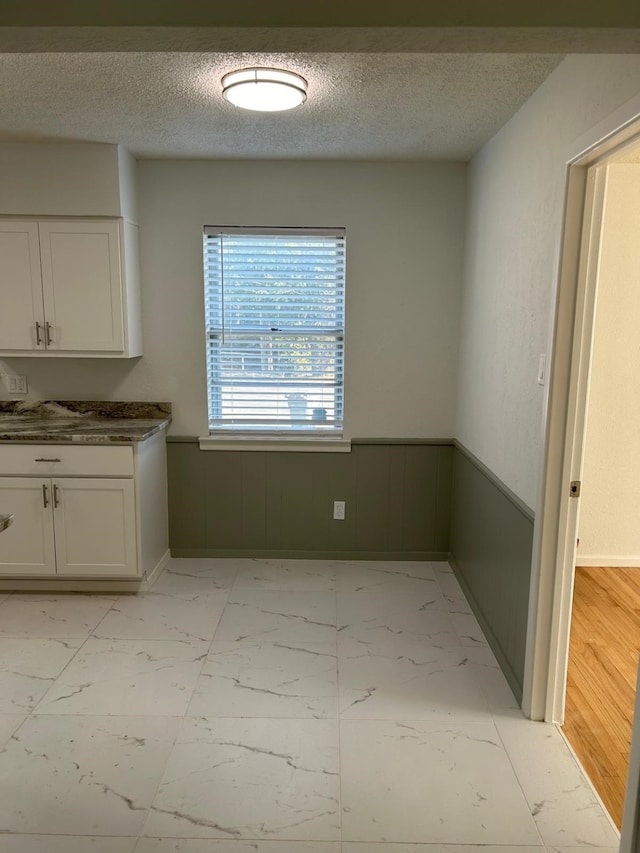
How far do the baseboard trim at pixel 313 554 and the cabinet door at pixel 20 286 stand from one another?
1591 mm

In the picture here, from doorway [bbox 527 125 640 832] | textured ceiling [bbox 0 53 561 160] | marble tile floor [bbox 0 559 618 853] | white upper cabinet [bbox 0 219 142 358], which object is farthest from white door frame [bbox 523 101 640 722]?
white upper cabinet [bbox 0 219 142 358]

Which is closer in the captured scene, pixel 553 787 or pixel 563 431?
pixel 553 787

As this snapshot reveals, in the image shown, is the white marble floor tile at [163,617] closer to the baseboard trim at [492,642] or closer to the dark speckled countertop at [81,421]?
the dark speckled countertop at [81,421]

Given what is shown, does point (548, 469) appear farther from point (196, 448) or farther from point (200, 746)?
point (196, 448)

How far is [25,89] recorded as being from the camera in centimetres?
242

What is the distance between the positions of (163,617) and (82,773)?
1118 millimetres

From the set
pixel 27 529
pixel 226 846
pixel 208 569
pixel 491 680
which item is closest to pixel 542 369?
pixel 491 680

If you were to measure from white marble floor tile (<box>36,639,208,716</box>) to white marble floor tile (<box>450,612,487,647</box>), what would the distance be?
1.25 meters

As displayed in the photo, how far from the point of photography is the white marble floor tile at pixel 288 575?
3.55 m

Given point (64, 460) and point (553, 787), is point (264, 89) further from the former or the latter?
point (553, 787)

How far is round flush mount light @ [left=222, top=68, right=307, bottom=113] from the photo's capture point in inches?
88.0

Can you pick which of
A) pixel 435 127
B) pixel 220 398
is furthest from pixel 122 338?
pixel 435 127

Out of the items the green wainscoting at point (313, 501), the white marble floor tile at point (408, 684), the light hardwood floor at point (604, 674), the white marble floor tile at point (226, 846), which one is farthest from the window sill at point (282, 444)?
the white marble floor tile at point (226, 846)

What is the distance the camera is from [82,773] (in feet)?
6.76
